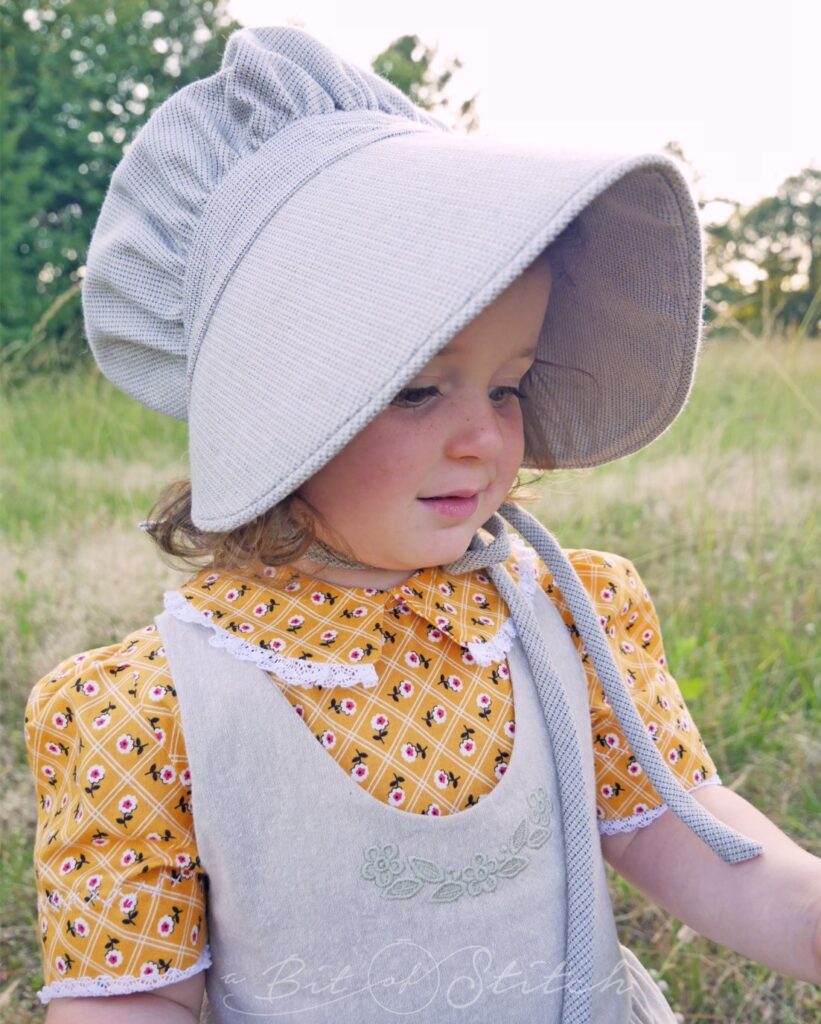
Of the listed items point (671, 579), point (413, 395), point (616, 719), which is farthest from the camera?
point (671, 579)

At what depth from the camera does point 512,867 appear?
117 centimetres

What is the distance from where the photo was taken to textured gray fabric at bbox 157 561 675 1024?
3.60ft

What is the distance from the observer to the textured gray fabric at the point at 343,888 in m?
1.10

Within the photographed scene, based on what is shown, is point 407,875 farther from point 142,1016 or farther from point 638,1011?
point 638,1011

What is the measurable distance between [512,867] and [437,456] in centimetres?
48

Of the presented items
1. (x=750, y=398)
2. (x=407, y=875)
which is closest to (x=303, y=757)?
(x=407, y=875)

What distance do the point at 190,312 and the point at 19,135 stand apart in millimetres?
9369

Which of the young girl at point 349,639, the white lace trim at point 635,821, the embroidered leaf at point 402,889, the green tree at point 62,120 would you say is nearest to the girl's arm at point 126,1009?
the young girl at point 349,639

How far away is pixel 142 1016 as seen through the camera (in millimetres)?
1060

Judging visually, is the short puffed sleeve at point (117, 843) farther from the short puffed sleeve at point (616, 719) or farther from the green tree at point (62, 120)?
the green tree at point (62, 120)

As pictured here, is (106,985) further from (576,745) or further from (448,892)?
(576,745)

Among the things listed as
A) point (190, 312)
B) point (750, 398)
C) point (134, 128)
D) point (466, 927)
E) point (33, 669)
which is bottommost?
point (134, 128)

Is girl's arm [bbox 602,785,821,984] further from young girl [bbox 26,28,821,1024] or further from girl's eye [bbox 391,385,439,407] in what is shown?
girl's eye [bbox 391,385,439,407]

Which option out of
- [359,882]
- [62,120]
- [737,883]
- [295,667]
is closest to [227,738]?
[295,667]
